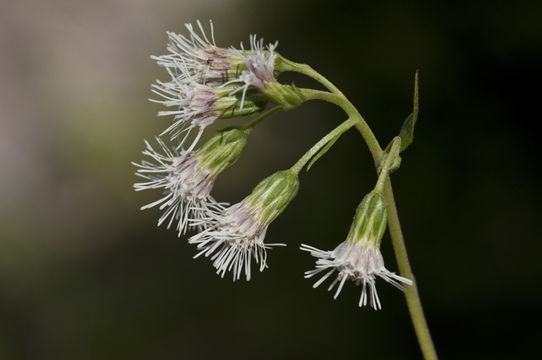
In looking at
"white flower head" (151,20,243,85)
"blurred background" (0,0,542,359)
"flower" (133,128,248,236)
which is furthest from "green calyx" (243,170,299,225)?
"blurred background" (0,0,542,359)

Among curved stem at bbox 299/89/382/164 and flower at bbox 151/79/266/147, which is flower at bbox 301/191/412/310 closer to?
curved stem at bbox 299/89/382/164

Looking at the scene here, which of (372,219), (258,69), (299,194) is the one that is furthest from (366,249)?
(299,194)

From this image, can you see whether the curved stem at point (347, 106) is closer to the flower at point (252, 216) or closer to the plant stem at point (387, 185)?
the plant stem at point (387, 185)

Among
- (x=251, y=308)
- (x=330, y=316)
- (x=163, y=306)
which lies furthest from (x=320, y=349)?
(x=163, y=306)

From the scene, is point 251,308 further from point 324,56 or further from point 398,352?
point 324,56

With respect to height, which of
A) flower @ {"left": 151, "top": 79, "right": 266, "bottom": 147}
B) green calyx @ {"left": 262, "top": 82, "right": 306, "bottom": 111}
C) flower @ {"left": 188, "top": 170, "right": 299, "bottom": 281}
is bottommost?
flower @ {"left": 188, "top": 170, "right": 299, "bottom": 281}

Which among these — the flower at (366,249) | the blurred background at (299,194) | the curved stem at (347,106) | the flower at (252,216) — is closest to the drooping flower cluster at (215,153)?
the flower at (252,216)
